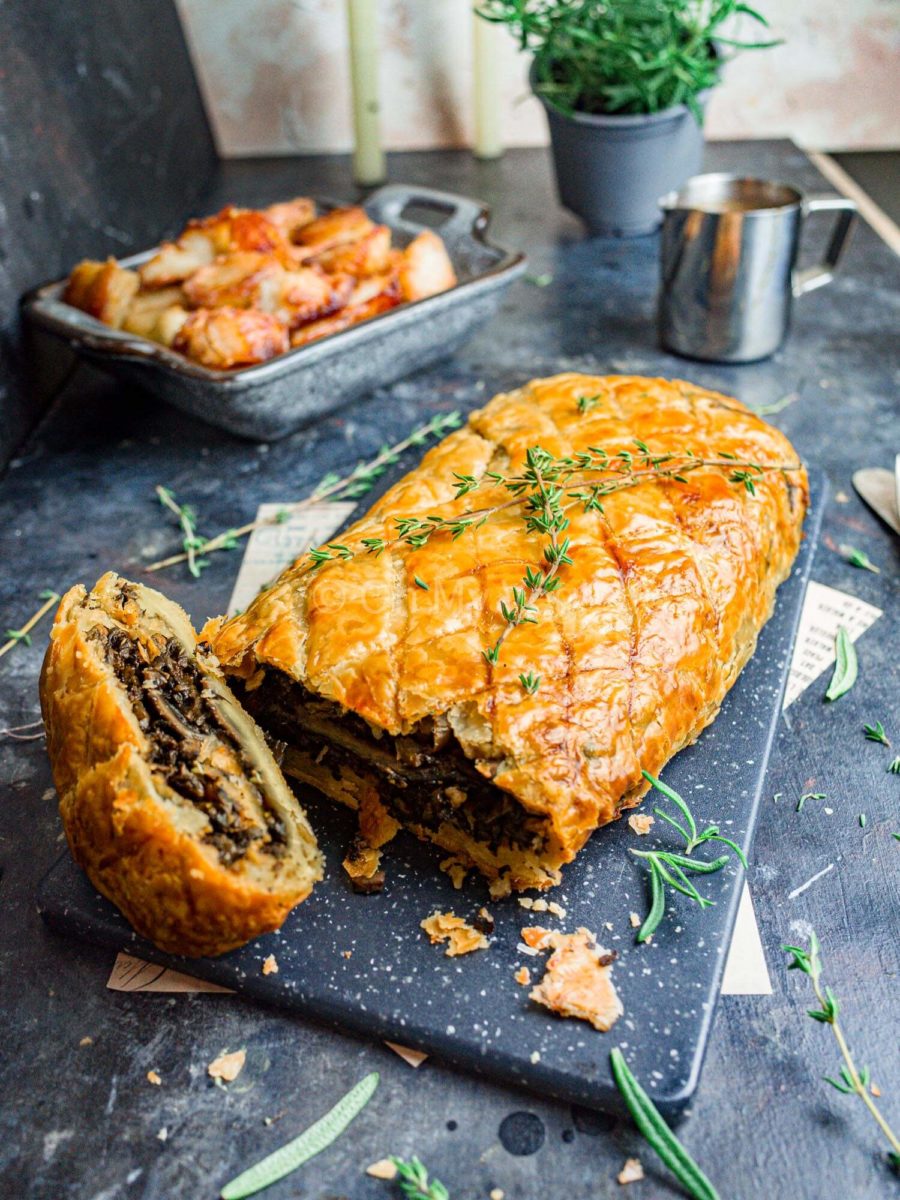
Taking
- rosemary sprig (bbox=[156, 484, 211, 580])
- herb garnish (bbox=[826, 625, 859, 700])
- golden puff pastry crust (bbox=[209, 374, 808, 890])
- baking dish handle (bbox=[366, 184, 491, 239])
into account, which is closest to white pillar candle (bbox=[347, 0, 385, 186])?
baking dish handle (bbox=[366, 184, 491, 239])

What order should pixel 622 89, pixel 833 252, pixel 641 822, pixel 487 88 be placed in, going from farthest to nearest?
pixel 487 88 → pixel 622 89 → pixel 833 252 → pixel 641 822

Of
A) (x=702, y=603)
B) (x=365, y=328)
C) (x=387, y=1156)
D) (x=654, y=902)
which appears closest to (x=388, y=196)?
(x=365, y=328)

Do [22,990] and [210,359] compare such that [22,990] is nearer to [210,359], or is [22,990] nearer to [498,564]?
[498,564]

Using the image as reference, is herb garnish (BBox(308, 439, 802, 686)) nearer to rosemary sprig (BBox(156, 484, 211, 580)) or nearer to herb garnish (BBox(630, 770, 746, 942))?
herb garnish (BBox(630, 770, 746, 942))

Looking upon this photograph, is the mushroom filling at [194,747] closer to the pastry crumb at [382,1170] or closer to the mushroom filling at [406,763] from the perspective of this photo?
the mushroom filling at [406,763]

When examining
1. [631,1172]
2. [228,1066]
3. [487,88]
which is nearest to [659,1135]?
[631,1172]

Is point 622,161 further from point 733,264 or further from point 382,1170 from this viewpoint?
point 382,1170
